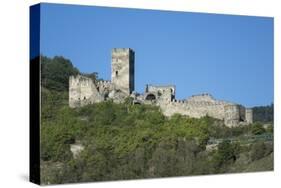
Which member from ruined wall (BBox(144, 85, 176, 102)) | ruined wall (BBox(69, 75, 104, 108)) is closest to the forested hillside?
ruined wall (BBox(69, 75, 104, 108))

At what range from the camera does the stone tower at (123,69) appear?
15234mm

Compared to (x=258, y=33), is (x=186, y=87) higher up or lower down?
lower down

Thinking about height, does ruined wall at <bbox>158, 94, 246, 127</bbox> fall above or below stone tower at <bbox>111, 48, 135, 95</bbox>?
below

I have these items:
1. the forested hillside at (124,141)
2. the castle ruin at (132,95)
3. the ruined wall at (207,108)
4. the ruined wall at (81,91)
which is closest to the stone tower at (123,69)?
the castle ruin at (132,95)

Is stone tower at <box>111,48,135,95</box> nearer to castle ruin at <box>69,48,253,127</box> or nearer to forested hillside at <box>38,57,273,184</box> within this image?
castle ruin at <box>69,48,253,127</box>

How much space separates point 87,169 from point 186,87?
2786 mm

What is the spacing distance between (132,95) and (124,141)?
100cm

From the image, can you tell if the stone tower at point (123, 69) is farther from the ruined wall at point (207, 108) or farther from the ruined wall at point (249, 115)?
the ruined wall at point (249, 115)

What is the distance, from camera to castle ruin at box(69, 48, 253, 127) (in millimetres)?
14969

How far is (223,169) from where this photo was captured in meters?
16.5

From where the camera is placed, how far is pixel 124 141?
599 inches

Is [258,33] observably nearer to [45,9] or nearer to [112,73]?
[112,73]

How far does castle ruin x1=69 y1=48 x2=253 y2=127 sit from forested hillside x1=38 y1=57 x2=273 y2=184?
130 mm

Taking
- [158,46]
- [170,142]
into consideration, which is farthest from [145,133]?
[158,46]
